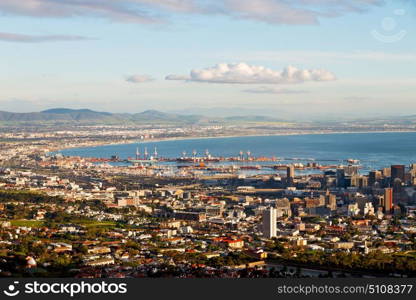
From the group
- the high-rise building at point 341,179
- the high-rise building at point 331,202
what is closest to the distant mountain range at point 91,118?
the high-rise building at point 341,179

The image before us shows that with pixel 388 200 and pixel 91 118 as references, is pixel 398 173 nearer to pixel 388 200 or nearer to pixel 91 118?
pixel 388 200

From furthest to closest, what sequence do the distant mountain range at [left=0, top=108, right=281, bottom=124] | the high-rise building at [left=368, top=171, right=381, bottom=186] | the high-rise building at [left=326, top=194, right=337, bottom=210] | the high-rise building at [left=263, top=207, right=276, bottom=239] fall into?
the distant mountain range at [left=0, top=108, right=281, bottom=124] → the high-rise building at [left=368, top=171, right=381, bottom=186] → the high-rise building at [left=326, top=194, right=337, bottom=210] → the high-rise building at [left=263, top=207, right=276, bottom=239]

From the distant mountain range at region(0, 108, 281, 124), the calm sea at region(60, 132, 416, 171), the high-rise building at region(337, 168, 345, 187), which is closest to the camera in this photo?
the high-rise building at region(337, 168, 345, 187)

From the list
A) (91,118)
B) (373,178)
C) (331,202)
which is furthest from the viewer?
(91,118)

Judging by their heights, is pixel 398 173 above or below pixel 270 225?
above

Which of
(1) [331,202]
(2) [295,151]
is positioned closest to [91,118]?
(2) [295,151]

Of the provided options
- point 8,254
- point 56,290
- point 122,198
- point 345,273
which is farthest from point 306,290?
point 122,198

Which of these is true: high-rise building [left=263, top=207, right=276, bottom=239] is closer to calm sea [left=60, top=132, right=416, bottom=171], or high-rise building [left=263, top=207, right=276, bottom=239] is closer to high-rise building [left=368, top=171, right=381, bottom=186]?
high-rise building [left=368, top=171, right=381, bottom=186]

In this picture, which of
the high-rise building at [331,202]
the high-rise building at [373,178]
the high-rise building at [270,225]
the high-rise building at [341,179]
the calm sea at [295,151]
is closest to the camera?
the high-rise building at [270,225]

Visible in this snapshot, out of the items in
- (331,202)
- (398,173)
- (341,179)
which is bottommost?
(331,202)

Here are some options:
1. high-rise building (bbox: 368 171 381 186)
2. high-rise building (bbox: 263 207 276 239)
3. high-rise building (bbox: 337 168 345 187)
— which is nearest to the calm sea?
high-rise building (bbox: 337 168 345 187)

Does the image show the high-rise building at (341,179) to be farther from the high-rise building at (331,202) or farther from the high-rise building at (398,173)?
the high-rise building at (331,202)
